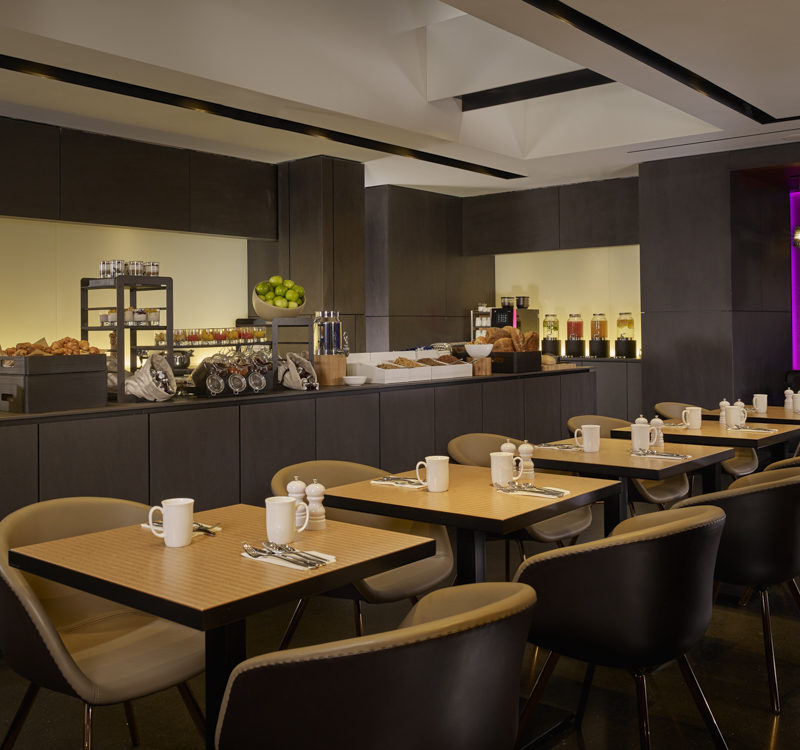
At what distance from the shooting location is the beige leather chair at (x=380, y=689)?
146cm

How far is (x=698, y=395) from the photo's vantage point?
8.00 m

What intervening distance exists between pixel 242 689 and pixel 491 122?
6371 millimetres

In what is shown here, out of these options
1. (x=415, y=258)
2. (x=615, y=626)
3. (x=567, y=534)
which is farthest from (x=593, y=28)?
(x=415, y=258)

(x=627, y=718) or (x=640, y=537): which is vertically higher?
(x=640, y=537)

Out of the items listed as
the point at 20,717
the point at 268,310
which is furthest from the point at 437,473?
the point at 268,310

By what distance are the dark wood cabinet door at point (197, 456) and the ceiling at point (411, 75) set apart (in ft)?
6.66

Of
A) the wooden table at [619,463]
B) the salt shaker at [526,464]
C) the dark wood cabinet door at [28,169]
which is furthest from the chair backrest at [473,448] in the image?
the dark wood cabinet door at [28,169]

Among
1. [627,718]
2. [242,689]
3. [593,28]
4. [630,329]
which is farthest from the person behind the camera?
[630,329]

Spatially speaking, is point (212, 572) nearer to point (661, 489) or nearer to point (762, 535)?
→ point (762, 535)

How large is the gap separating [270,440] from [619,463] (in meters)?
1.96

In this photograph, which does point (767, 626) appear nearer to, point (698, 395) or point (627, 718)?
point (627, 718)

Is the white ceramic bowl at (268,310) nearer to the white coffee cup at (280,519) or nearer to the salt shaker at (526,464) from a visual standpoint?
the salt shaker at (526,464)

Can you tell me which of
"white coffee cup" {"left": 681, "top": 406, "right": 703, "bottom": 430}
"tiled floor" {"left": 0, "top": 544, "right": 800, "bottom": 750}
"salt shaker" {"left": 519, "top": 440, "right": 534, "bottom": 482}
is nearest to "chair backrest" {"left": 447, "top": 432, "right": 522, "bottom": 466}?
"salt shaker" {"left": 519, "top": 440, "right": 534, "bottom": 482}

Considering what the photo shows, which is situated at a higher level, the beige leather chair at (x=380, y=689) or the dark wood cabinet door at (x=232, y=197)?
the dark wood cabinet door at (x=232, y=197)
